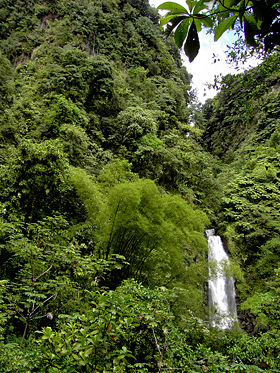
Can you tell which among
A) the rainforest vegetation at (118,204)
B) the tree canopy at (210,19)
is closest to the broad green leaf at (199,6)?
the tree canopy at (210,19)

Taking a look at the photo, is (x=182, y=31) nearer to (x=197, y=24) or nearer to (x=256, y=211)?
(x=197, y=24)

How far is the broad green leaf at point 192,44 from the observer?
2.80 ft

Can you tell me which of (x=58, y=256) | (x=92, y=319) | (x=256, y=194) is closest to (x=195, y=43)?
(x=92, y=319)

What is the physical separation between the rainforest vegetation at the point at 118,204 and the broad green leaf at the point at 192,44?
1.42 meters

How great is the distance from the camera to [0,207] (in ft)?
12.2

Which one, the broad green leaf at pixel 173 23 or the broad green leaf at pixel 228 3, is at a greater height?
the broad green leaf at pixel 228 3

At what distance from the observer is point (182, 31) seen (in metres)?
0.84

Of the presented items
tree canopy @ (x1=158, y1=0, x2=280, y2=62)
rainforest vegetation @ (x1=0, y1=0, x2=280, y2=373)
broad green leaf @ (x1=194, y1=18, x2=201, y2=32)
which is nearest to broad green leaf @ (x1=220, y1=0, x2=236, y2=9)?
tree canopy @ (x1=158, y1=0, x2=280, y2=62)

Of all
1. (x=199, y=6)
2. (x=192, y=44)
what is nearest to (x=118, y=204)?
(x=192, y=44)

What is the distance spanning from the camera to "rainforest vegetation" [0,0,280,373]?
1.80 m

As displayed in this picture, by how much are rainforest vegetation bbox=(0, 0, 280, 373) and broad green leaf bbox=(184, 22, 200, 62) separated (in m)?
1.42

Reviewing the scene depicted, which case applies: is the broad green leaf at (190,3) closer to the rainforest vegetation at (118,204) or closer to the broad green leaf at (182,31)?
the broad green leaf at (182,31)

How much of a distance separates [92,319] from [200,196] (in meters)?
13.0

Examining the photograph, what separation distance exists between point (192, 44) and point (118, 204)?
14.1ft
